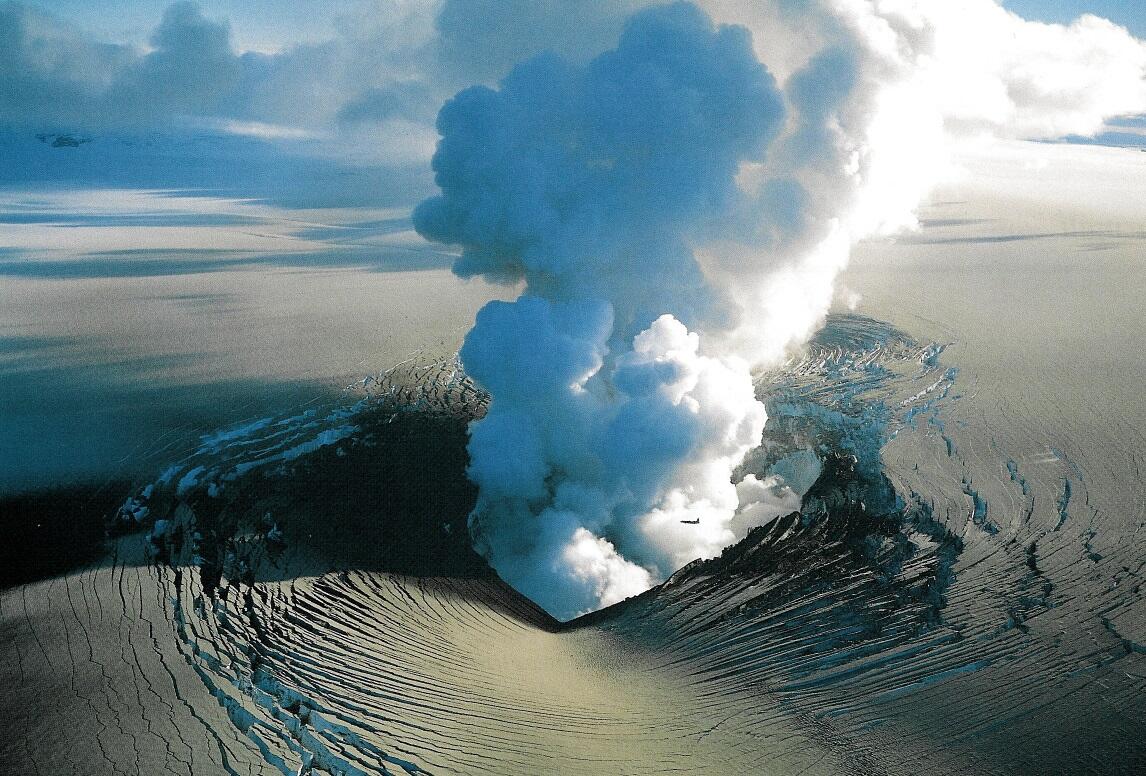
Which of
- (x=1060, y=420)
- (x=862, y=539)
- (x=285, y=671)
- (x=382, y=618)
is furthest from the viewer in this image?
(x=1060, y=420)

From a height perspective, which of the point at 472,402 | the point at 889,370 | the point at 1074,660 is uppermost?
the point at 889,370

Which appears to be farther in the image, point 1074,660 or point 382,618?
point 382,618

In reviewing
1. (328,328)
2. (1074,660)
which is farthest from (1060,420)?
(328,328)

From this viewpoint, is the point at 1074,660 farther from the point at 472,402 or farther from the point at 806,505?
the point at 472,402

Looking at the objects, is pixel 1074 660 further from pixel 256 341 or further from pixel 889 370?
pixel 256 341

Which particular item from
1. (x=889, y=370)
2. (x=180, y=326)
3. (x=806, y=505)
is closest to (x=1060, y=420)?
(x=889, y=370)

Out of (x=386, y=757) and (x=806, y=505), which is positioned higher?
(x=806, y=505)

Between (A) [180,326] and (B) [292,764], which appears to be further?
(A) [180,326]

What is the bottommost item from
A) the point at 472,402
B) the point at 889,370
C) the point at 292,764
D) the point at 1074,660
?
the point at 292,764

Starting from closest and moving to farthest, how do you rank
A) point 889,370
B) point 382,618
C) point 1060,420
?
1. point 382,618
2. point 1060,420
3. point 889,370
